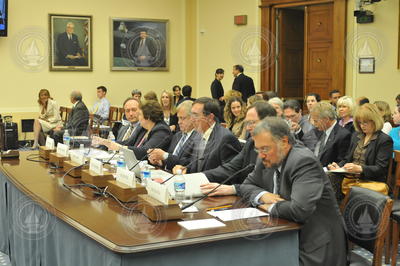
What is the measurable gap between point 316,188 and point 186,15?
1199 cm

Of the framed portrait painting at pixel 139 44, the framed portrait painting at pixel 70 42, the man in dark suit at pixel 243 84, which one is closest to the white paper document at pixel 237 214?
the man in dark suit at pixel 243 84

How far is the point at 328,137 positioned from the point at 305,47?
602cm

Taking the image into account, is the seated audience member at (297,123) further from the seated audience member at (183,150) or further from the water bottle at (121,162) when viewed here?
the water bottle at (121,162)

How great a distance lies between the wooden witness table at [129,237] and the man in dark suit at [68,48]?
31.5 ft

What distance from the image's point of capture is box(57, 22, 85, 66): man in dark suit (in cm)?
1317

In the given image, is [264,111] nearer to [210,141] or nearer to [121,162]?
[210,141]

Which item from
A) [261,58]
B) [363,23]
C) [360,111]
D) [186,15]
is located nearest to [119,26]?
[186,15]

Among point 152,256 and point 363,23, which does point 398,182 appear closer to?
point 152,256

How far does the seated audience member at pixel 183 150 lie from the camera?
5.30 m

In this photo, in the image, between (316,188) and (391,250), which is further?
(391,250)

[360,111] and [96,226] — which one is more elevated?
[360,111]

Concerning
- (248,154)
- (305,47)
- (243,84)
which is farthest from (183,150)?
(305,47)

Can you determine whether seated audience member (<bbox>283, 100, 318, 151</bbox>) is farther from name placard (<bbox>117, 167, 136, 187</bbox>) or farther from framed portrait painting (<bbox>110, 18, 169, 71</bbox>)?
framed portrait painting (<bbox>110, 18, 169, 71</bbox>)

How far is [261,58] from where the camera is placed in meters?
12.4
